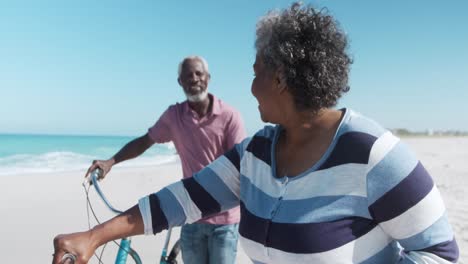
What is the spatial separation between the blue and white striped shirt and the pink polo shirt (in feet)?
5.46

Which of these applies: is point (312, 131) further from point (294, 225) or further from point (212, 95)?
point (212, 95)

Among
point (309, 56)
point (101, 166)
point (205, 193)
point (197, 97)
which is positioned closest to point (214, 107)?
point (197, 97)

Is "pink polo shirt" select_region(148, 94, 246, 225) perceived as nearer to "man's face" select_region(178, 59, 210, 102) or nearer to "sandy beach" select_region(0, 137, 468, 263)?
"man's face" select_region(178, 59, 210, 102)

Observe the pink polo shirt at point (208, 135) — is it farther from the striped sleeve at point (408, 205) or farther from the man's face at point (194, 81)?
the striped sleeve at point (408, 205)

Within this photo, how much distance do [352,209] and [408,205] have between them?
0.16m

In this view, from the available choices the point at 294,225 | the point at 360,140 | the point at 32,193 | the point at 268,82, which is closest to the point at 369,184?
the point at 360,140

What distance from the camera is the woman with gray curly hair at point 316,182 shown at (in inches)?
45.5

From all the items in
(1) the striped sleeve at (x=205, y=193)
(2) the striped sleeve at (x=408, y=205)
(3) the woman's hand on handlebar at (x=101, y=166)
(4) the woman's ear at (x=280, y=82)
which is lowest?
(2) the striped sleeve at (x=408, y=205)

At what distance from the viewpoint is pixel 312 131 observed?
1393 millimetres

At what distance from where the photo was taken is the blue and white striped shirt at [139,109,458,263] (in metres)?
1.14

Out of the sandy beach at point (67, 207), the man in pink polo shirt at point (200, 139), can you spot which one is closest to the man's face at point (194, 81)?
the man in pink polo shirt at point (200, 139)

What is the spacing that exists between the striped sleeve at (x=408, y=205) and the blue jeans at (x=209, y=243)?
1993 mm

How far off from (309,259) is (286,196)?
0.20 meters

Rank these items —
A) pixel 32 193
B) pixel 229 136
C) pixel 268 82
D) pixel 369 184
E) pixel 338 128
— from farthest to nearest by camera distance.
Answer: pixel 32 193, pixel 229 136, pixel 268 82, pixel 338 128, pixel 369 184
